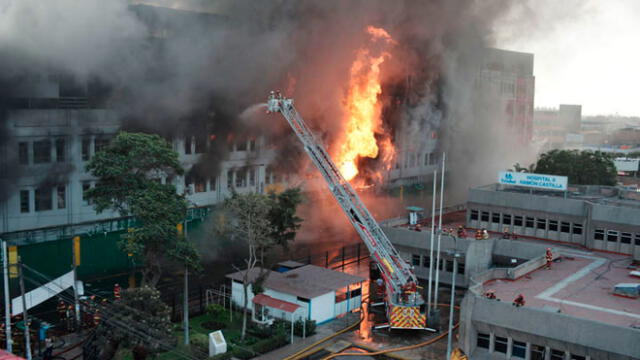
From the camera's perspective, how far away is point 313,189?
52844mm

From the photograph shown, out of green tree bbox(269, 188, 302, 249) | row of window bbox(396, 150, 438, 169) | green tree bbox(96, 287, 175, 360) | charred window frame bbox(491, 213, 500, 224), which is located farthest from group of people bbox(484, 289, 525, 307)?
row of window bbox(396, 150, 438, 169)

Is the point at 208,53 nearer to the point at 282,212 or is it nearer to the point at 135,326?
the point at 282,212

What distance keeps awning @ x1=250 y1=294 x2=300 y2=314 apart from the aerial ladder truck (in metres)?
3.84

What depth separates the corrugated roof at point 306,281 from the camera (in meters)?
26.2

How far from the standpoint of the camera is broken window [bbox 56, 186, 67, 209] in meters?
38.9

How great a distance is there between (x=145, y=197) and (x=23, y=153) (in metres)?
16.1

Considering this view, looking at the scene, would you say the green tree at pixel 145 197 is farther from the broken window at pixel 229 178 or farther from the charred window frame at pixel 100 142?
the broken window at pixel 229 178

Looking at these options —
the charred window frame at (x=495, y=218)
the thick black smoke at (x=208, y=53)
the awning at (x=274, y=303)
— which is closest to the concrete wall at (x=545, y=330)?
the awning at (x=274, y=303)

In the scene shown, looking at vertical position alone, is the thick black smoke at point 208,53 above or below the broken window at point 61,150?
above

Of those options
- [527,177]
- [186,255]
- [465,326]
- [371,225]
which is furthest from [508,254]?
[186,255]

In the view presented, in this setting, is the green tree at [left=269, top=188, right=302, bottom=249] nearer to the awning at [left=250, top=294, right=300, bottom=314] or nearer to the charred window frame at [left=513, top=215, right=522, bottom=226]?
the awning at [left=250, top=294, right=300, bottom=314]

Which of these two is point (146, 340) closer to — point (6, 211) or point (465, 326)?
point (465, 326)

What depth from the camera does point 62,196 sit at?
39156 mm

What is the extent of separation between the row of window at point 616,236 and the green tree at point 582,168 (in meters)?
19.2
